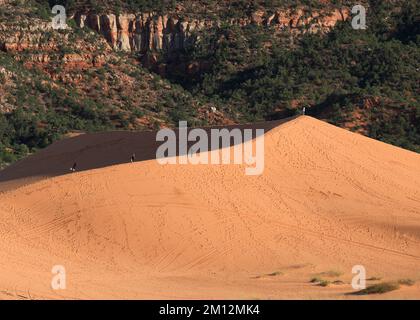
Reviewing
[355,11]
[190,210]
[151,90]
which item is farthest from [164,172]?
[355,11]

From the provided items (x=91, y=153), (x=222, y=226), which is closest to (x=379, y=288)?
(x=222, y=226)

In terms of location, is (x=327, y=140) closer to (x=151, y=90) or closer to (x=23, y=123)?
(x=23, y=123)

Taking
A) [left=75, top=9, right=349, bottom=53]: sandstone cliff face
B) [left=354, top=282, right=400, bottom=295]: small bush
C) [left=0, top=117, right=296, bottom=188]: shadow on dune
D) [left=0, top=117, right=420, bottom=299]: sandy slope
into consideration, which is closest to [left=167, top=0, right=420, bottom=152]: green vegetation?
[left=75, top=9, right=349, bottom=53]: sandstone cliff face

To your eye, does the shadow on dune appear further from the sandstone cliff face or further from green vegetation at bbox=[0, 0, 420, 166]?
the sandstone cliff face

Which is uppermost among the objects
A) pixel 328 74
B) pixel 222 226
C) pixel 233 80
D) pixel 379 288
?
pixel 379 288

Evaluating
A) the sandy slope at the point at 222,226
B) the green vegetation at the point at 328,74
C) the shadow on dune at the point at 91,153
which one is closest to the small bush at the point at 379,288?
the sandy slope at the point at 222,226

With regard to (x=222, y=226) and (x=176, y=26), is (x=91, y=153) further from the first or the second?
(x=176, y=26)
